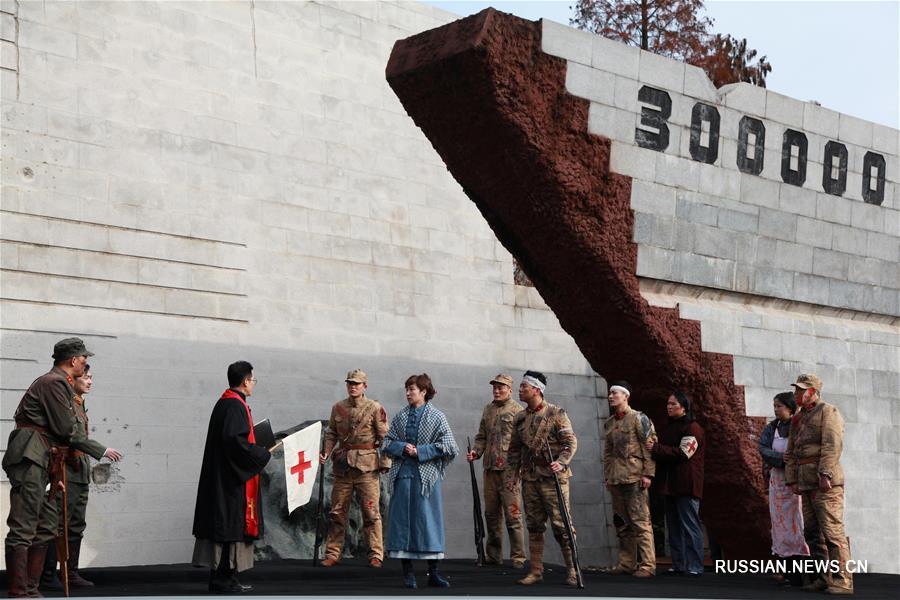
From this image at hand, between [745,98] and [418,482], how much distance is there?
Answer: 13.2 feet

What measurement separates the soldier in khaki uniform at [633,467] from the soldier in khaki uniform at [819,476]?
1.06 metres

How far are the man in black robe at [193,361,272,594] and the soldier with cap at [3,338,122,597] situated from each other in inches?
27.6

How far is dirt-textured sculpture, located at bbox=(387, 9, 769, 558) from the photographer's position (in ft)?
27.9

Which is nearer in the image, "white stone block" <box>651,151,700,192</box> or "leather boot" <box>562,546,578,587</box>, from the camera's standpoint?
"leather boot" <box>562,546,578,587</box>

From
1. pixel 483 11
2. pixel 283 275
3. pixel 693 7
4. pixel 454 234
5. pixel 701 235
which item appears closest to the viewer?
pixel 483 11

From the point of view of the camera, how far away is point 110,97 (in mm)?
11016

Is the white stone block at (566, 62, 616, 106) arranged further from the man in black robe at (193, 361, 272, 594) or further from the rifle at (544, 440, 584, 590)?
the man in black robe at (193, 361, 272, 594)

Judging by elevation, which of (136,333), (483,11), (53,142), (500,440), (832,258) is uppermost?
(483,11)

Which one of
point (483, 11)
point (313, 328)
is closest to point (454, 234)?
point (313, 328)

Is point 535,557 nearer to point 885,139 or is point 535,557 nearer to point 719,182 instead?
point 719,182

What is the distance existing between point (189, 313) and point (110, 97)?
1966mm

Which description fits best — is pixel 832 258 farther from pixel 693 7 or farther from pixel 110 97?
pixel 693 7

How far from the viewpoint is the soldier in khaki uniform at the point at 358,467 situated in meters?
9.72

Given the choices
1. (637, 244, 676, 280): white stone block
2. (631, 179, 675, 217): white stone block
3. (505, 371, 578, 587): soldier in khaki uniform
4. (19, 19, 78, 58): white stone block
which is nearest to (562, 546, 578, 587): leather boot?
(505, 371, 578, 587): soldier in khaki uniform
